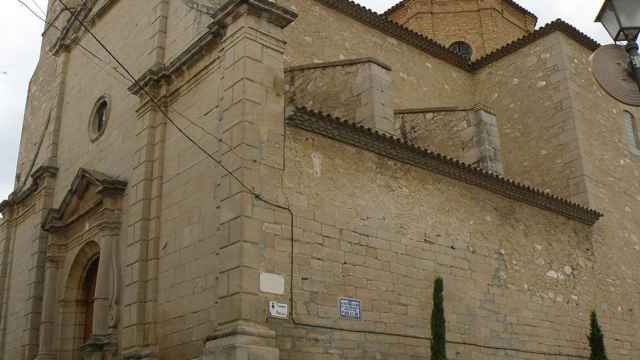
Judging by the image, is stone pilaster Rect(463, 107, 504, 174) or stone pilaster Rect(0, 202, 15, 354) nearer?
stone pilaster Rect(463, 107, 504, 174)

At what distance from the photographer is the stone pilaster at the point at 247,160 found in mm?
7453

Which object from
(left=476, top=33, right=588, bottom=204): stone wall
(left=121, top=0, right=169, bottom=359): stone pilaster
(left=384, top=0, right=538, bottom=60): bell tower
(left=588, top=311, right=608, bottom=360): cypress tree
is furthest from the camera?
(left=384, top=0, right=538, bottom=60): bell tower

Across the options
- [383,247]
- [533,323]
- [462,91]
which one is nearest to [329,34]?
[462,91]

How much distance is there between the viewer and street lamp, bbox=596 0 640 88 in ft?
16.1

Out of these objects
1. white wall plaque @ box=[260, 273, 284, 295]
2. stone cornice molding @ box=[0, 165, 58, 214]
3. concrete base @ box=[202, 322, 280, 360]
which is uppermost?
stone cornice molding @ box=[0, 165, 58, 214]

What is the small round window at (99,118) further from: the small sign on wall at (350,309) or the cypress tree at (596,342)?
the cypress tree at (596,342)

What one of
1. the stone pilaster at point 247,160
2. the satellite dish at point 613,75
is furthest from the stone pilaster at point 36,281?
the satellite dish at point 613,75

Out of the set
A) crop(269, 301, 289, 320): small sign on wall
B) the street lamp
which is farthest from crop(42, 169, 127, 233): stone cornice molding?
the street lamp

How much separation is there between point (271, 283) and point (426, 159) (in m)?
3.36

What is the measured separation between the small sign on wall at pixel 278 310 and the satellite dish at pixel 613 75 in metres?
4.13

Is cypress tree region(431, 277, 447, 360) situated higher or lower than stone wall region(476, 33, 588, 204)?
lower

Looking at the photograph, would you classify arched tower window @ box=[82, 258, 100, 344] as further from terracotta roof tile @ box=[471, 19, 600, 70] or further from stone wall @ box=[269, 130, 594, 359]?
terracotta roof tile @ box=[471, 19, 600, 70]

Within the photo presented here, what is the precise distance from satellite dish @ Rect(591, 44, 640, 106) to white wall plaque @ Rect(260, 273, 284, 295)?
408 cm

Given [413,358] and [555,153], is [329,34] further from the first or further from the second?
[413,358]
